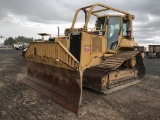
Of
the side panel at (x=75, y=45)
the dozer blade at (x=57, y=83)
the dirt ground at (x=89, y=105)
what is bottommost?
the dirt ground at (x=89, y=105)

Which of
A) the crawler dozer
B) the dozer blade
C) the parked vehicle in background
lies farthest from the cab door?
the parked vehicle in background

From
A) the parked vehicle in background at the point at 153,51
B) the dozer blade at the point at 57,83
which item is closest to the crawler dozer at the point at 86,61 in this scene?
the dozer blade at the point at 57,83

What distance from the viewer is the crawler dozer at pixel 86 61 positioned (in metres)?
5.40

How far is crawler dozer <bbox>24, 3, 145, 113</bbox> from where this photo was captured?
5.40 metres

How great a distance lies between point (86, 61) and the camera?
21.8 ft

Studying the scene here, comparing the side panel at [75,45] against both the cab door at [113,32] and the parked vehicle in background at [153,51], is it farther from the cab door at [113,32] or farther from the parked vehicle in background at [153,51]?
the parked vehicle in background at [153,51]

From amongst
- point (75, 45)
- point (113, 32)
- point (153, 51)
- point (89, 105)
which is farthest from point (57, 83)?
point (153, 51)

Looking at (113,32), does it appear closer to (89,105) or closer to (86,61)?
(86,61)

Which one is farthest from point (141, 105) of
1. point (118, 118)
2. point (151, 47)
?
point (151, 47)

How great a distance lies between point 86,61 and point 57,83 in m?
1.29

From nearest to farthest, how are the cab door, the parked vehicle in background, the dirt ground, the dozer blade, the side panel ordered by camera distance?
the dirt ground < the dozer blade < the side panel < the cab door < the parked vehicle in background

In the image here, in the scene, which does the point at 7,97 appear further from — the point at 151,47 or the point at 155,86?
the point at 151,47

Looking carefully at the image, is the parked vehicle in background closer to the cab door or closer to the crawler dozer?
the crawler dozer

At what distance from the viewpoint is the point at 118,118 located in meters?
4.53
